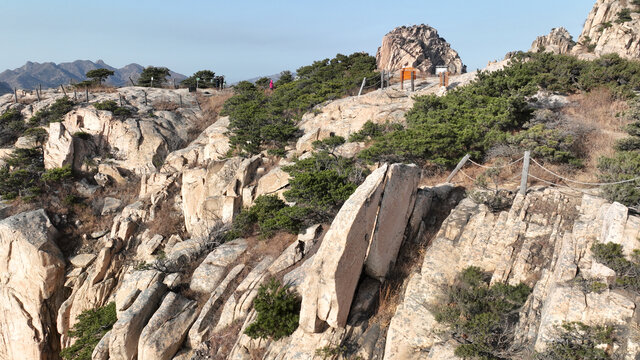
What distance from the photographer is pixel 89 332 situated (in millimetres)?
12578

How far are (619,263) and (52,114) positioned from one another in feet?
113

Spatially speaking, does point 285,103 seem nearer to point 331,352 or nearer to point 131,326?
point 131,326

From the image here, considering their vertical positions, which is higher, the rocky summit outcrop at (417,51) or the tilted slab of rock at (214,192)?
the rocky summit outcrop at (417,51)

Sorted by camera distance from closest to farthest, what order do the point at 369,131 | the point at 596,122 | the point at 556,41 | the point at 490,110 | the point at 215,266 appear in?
the point at 215,266, the point at 596,122, the point at 490,110, the point at 369,131, the point at 556,41

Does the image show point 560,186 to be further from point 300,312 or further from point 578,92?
point 578,92

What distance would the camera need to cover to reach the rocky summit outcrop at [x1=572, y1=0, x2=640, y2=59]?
26062mm

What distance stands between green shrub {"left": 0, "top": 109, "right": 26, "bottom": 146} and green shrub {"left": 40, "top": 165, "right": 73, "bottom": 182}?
7.23m

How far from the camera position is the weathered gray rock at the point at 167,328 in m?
9.68

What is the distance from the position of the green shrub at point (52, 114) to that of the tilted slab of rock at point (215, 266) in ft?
72.9

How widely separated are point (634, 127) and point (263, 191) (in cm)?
1546

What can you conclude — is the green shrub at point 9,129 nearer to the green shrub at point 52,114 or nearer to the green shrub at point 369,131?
the green shrub at point 52,114

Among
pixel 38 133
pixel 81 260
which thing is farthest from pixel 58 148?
pixel 81 260

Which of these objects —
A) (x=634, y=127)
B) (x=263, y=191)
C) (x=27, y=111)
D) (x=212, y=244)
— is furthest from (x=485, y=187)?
(x=27, y=111)

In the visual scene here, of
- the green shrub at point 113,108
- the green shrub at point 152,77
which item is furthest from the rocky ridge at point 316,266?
the green shrub at point 152,77
